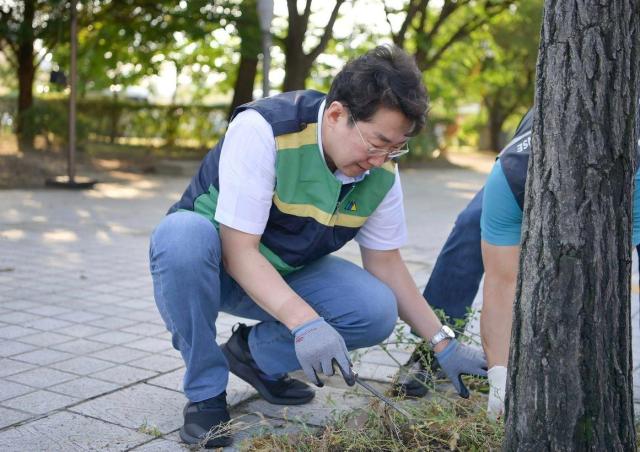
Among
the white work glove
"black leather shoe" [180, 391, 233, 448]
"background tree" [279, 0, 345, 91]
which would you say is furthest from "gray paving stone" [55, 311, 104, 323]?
"background tree" [279, 0, 345, 91]

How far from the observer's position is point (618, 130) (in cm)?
216

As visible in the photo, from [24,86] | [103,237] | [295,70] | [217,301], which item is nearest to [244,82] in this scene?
[295,70]

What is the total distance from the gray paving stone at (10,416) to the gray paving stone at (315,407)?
0.75 meters

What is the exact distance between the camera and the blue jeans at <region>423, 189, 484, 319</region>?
368cm

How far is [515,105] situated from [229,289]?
27.3 m

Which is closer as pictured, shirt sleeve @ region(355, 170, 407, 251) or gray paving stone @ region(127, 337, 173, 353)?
shirt sleeve @ region(355, 170, 407, 251)

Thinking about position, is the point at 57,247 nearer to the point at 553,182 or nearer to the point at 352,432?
the point at 352,432

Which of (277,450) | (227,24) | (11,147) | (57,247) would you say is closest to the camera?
(277,450)

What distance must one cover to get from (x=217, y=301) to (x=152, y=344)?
1.37 m

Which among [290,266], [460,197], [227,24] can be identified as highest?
[227,24]

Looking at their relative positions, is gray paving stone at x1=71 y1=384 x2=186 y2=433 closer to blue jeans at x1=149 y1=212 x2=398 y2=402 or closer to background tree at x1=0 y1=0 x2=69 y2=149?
blue jeans at x1=149 y1=212 x2=398 y2=402

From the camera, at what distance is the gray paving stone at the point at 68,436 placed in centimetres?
278

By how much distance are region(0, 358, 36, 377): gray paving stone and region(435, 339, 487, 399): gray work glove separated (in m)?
1.70

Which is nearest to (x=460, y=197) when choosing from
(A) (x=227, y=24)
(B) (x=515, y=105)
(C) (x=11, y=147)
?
(A) (x=227, y=24)
